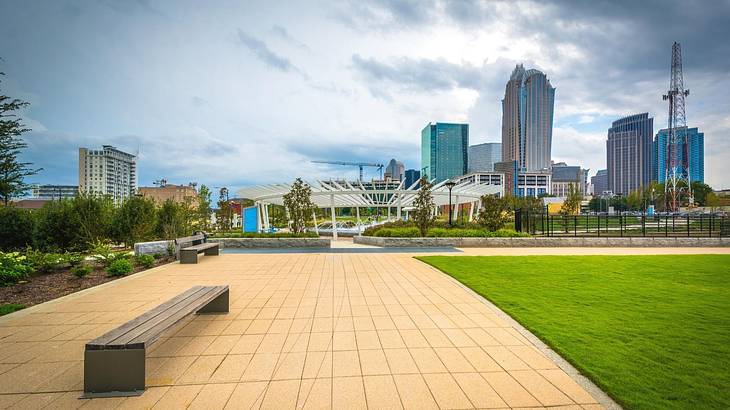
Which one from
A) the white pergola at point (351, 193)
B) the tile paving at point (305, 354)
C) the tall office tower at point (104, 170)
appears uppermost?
the tall office tower at point (104, 170)

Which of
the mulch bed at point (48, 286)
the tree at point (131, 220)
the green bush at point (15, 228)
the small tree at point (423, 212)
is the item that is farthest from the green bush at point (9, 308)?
the small tree at point (423, 212)

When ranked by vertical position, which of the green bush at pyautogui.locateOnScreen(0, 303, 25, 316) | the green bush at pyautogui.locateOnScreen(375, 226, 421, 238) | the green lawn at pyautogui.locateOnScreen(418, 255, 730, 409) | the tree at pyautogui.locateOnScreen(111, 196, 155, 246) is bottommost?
the green bush at pyautogui.locateOnScreen(0, 303, 25, 316)

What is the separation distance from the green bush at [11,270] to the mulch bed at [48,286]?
0.46 feet

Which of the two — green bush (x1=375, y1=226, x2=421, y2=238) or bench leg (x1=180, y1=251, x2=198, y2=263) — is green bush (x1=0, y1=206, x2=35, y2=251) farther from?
green bush (x1=375, y1=226, x2=421, y2=238)

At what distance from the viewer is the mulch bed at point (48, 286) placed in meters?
6.91

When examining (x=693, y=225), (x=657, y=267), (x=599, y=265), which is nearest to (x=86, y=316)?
(x=599, y=265)

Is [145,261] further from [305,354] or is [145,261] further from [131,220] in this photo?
[305,354]

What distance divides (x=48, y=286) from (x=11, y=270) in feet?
2.54

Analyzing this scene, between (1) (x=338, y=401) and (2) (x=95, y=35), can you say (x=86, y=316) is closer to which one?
(1) (x=338, y=401)

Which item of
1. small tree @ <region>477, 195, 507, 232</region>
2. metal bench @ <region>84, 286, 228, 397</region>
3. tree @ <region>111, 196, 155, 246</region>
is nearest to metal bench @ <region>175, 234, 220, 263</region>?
tree @ <region>111, 196, 155, 246</region>

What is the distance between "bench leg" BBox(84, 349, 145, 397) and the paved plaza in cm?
11

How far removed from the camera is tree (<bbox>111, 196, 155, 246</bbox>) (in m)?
15.3

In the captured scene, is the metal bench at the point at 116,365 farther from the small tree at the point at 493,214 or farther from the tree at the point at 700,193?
the tree at the point at 700,193

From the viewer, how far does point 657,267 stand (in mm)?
10469
